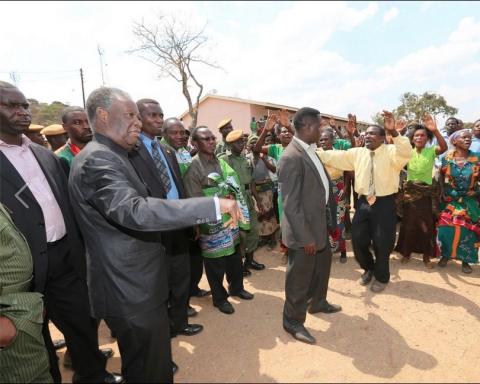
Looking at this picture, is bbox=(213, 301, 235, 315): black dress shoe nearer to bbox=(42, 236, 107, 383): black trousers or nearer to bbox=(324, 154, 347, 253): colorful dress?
bbox=(42, 236, 107, 383): black trousers

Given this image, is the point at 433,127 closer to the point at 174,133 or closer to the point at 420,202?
the point at 420,202

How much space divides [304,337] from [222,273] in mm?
1180

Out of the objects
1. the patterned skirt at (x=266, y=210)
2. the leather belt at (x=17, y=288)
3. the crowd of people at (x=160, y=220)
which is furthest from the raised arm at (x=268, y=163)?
the leather belt at (x=17, y=288)

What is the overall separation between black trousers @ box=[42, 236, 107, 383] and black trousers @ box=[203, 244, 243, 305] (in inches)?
57.0

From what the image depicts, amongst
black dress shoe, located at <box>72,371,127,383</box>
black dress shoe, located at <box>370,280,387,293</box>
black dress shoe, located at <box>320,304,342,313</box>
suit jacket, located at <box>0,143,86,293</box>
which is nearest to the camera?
suit jacket, located at <box>0,143,86,293</box>

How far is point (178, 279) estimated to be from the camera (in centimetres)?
318

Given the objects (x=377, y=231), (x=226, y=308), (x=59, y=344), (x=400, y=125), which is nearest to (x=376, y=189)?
(x=377, y=231)

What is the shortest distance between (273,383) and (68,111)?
324 centimetres

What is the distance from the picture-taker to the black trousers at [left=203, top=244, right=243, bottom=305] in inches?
144

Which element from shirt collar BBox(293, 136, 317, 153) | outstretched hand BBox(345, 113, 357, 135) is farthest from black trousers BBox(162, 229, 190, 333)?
outstretched hand BBox(345, 113, 357, 135)

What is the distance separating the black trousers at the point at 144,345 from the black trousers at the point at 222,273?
1689 millimetres

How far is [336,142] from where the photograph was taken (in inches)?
266

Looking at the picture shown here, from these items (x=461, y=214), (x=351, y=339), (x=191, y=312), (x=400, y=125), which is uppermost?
(x=400, y=125)

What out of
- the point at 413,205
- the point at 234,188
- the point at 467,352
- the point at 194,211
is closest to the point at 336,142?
the point at 413,205
